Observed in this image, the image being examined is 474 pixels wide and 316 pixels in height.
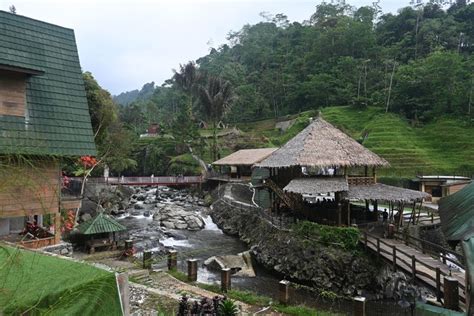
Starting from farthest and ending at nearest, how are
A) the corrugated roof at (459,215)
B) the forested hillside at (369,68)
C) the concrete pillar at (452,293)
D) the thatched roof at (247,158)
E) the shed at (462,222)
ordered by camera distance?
the forested hillside at (369,68) < the thatched roof at (247,158) < the concrete pillar at (452,293) < the corrugated roof at (459,215) < the shed at (462,222)

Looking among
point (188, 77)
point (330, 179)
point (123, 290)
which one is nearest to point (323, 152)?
point (330, 179)

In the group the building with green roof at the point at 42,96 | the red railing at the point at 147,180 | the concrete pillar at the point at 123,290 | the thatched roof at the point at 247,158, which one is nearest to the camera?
the concrete pillar at the point at 123,290

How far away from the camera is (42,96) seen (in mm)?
10914

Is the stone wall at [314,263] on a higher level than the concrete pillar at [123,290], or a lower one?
lower

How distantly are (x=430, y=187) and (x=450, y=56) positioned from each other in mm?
21881

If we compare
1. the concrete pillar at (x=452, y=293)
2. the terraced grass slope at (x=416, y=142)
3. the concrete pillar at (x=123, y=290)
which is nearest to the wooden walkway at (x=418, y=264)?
the concrete pillar at (x=452, y=293)

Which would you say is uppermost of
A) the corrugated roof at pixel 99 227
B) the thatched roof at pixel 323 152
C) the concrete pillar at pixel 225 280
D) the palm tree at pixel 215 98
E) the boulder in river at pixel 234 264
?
the palm tree at pixel 215 98

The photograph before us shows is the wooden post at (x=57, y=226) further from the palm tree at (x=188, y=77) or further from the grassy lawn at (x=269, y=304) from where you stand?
the palm tree at (x=188, y=77)

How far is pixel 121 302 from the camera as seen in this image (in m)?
3.28

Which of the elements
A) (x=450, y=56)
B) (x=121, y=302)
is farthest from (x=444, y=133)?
(x=121, y=302)

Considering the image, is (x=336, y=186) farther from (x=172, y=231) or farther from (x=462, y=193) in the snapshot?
(x=172, y=231)

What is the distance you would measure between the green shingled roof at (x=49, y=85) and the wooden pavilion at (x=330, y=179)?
9.90 m

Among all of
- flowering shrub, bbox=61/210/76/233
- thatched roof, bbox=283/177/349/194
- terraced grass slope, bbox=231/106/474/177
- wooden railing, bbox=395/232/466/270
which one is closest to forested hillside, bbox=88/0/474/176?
terraced grass slope, bbox=231/106/474/177

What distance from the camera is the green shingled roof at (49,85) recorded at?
33.7 ft
